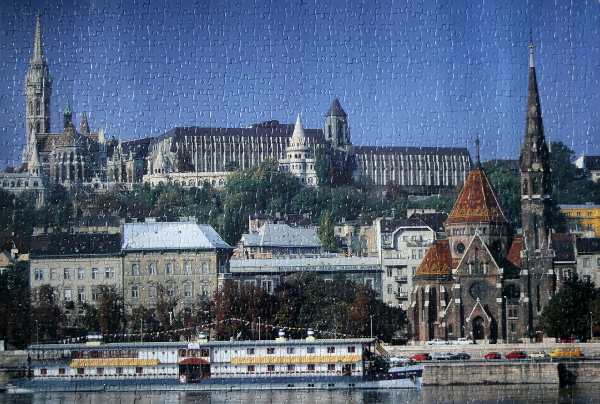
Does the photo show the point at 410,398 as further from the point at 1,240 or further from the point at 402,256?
the point at 1,240

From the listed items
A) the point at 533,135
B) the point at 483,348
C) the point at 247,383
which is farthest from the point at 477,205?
the point at 247,383

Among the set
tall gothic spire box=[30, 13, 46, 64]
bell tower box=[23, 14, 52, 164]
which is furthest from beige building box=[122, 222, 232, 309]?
tall gothic spire box=[30, 13, 46, 64]

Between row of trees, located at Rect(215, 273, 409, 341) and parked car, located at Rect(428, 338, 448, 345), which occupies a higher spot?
row of trees, located at Rect(215, 273, 409, 341)

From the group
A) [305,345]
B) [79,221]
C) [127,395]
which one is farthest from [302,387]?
[79,221]

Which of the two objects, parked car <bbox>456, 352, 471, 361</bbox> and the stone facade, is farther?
the stone facade

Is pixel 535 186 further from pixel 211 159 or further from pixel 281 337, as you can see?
pixel 211 159

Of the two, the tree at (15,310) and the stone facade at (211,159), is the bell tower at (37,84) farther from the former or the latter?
the stone facade at (211,159)

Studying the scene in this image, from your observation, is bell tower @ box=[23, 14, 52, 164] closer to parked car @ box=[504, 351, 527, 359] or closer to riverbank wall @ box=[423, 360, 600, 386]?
riverbank wall @ box=[423, 360, 600, 386]
